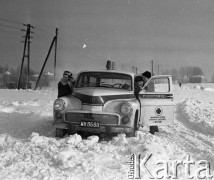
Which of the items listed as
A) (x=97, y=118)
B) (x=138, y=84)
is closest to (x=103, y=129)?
(x=97, y=118)

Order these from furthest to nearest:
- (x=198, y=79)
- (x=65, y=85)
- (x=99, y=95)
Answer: (x=198, y=79) < (x=65, y=85) < (x=99, y=95)

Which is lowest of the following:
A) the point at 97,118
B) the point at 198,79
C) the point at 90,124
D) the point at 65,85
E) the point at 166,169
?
the point at 166,169

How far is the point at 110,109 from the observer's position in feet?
24.4

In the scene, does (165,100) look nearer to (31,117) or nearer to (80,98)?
(80,98)

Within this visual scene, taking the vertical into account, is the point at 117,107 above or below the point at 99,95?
below

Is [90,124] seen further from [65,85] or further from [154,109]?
[65,85]

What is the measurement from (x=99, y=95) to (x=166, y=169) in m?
3.04

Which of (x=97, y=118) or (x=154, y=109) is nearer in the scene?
(x=97, y=118)

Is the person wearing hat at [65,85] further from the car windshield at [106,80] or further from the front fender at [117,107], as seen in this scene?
the front fender at [117,107]

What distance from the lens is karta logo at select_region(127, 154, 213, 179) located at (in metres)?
4.80

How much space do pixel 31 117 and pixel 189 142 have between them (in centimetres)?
628

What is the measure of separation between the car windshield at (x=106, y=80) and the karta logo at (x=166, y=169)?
3245mm

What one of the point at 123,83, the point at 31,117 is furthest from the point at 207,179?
the point at 31,117

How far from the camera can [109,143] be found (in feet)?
22.3
